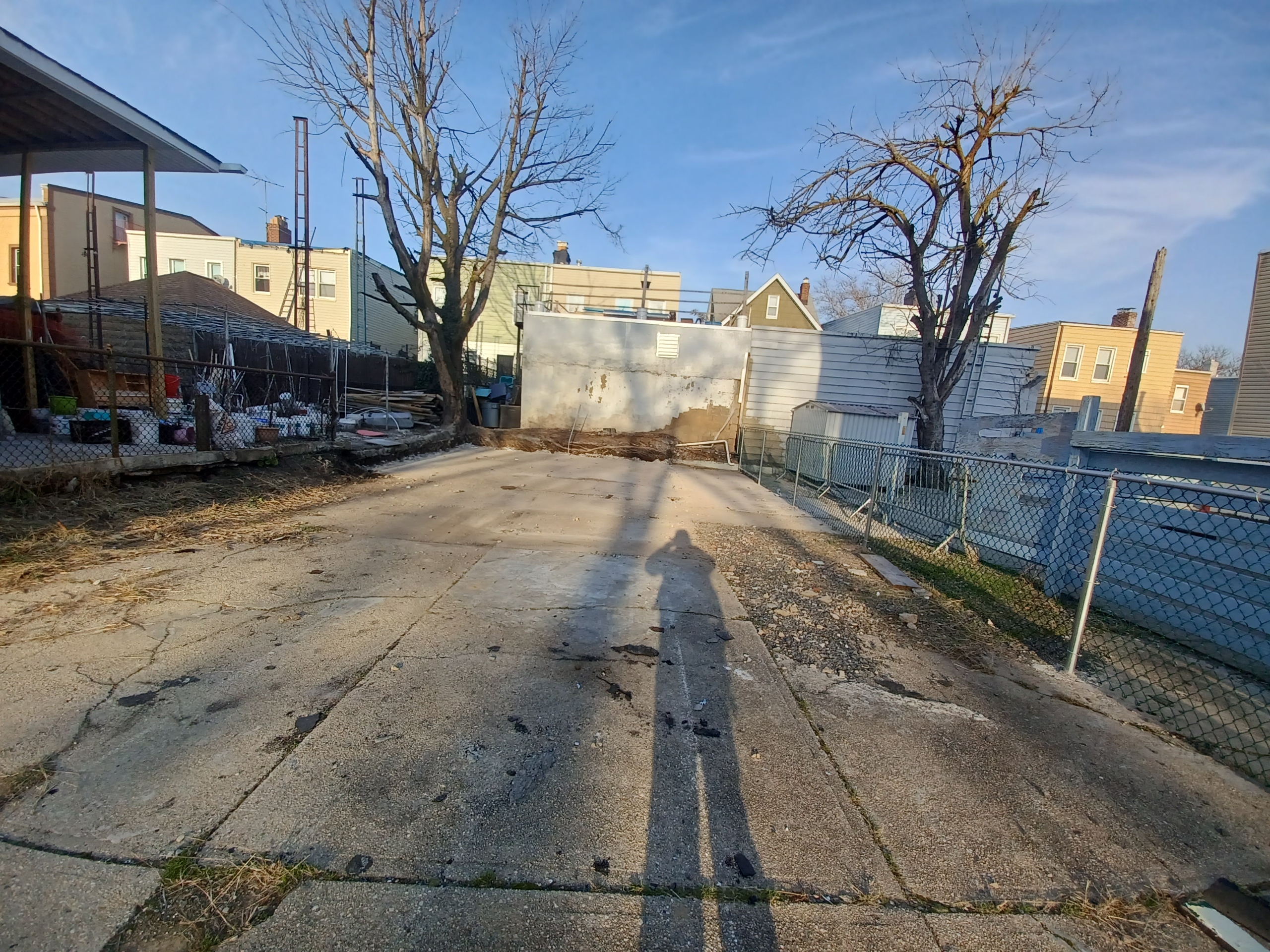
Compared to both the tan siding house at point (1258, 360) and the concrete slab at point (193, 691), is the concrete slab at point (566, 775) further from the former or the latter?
the tan siding house at point (1258, 360)

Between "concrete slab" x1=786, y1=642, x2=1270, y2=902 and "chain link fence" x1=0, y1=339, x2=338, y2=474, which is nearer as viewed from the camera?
"concrete slab" x1=786, y1=642, x2=1270, y2=902

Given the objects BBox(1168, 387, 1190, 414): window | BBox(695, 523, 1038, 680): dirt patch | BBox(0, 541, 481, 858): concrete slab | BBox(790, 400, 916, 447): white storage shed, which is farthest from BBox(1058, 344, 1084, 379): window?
BBox(0, 541, 481, 858): concrete slab

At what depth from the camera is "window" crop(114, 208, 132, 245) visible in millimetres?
21750

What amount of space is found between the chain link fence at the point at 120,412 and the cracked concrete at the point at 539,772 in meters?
2.38

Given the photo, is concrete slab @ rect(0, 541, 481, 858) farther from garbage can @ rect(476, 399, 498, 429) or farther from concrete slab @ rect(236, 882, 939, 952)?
garbage can @ rect(476, 399, 498, 429)

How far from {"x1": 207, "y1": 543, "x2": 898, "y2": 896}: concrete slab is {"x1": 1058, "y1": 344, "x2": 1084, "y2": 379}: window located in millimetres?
28062

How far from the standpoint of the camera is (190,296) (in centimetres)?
1386

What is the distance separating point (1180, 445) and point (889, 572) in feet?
8.09

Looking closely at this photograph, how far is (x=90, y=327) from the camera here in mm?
10797

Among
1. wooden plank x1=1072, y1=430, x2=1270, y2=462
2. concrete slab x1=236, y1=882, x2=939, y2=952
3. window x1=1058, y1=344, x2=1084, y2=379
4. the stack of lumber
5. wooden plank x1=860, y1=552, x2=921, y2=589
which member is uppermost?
window x1=1058, y1=344, x2=1084, y2=379

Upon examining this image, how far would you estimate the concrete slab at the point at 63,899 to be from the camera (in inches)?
50.2

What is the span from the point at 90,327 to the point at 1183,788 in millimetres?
16562

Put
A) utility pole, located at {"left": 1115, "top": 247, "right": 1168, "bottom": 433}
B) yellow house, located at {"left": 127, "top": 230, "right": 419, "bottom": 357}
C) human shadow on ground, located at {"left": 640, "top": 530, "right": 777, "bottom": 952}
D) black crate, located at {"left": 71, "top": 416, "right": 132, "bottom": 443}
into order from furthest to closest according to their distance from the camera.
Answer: yellow house, located at {"left": 127, "top": 230, "right": 419, "bottom": 357}, utility pole, located at {"left": 1115, "top": 247, "right": 1168, "bottom": 433}, black crate, located at {"left": 71, "top": 416, "right": 132, "bottom": 443}, human shadow on ground, located at {"left": 640, "top": 530, "right": 777, "bottom": 952}

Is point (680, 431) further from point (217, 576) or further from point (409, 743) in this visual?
point (409, 743)
